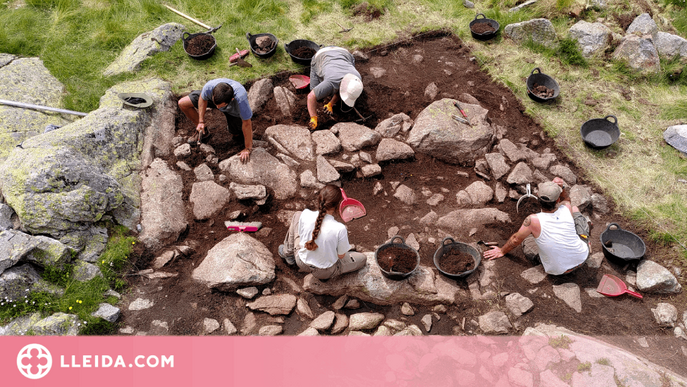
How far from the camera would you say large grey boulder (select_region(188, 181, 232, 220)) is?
5383 mm

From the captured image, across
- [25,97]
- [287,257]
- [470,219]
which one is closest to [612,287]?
[470,219]

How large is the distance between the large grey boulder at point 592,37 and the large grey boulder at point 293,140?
5623mm

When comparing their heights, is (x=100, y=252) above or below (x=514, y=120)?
above

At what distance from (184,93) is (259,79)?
130 cm

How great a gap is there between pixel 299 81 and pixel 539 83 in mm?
4308

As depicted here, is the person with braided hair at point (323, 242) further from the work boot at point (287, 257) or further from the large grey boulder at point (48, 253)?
the large grey boulder at point (48, 253)

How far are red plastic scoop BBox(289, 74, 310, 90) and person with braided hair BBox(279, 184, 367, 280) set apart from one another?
3.39m

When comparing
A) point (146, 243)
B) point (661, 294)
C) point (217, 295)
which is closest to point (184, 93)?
point (146, 243)

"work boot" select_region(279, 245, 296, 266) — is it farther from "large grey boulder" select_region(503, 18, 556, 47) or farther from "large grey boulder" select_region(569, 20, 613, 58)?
"large grey boulder" select_region(569, 20, 613, 58)

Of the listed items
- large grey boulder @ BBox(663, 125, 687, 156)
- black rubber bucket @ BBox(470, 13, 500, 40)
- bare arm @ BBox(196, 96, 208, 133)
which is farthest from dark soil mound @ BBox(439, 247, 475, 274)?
black rubber bucket @ BBox(470, 13, 500, 40)

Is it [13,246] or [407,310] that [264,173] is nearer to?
[407,310]

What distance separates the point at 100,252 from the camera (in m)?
4.73

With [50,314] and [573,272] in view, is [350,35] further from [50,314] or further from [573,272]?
[50,314]

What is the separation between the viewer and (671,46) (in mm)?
7570
